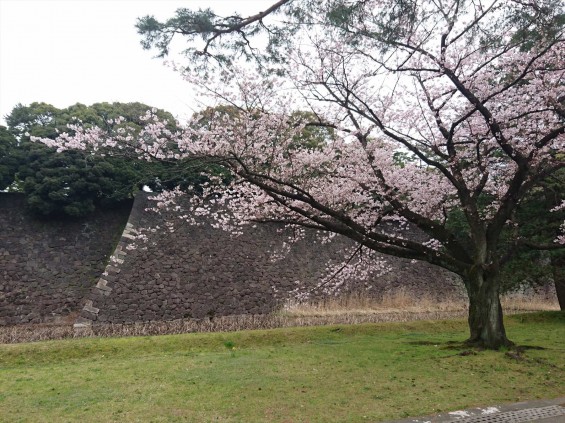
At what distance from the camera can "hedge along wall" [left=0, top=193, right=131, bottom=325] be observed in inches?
459

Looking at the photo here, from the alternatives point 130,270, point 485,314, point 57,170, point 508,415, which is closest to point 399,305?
point 485,314

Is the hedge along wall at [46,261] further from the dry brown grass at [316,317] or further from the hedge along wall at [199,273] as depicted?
the hedge along wall at [199,273]

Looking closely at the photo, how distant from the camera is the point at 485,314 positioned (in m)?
7.21

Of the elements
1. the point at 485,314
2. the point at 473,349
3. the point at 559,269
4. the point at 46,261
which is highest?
the point at 559,269

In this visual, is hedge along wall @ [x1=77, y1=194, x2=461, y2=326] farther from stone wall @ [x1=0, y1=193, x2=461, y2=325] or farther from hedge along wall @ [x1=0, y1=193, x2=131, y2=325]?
hedge along wall @ [x1=0, y1=193, x2=131, y2=325]

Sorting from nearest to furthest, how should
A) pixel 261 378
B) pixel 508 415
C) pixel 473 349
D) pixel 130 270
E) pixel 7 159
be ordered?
pixel 508 415 → pixel 261 378 → pixel 473 349 → pixel 7 159 → pixel 130 270

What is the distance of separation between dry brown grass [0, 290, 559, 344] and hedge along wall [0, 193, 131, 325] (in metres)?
→ 0.60

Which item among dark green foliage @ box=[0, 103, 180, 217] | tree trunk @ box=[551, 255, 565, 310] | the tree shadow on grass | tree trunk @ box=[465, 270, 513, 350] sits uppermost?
dark green foliage @ box=[0, 103, 180, 217]

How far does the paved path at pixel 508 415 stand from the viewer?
3693mm

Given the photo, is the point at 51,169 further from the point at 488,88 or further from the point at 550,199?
the point at 550,199

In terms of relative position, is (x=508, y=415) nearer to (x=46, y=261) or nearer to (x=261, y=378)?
(x=261, y=378)

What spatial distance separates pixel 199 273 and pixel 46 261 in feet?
A: 13.8

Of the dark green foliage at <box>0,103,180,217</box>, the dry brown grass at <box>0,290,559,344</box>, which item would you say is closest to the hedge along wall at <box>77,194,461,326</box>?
the dry brown grass at <box>0,290,559,344</box>

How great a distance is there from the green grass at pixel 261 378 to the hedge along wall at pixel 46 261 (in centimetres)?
431
